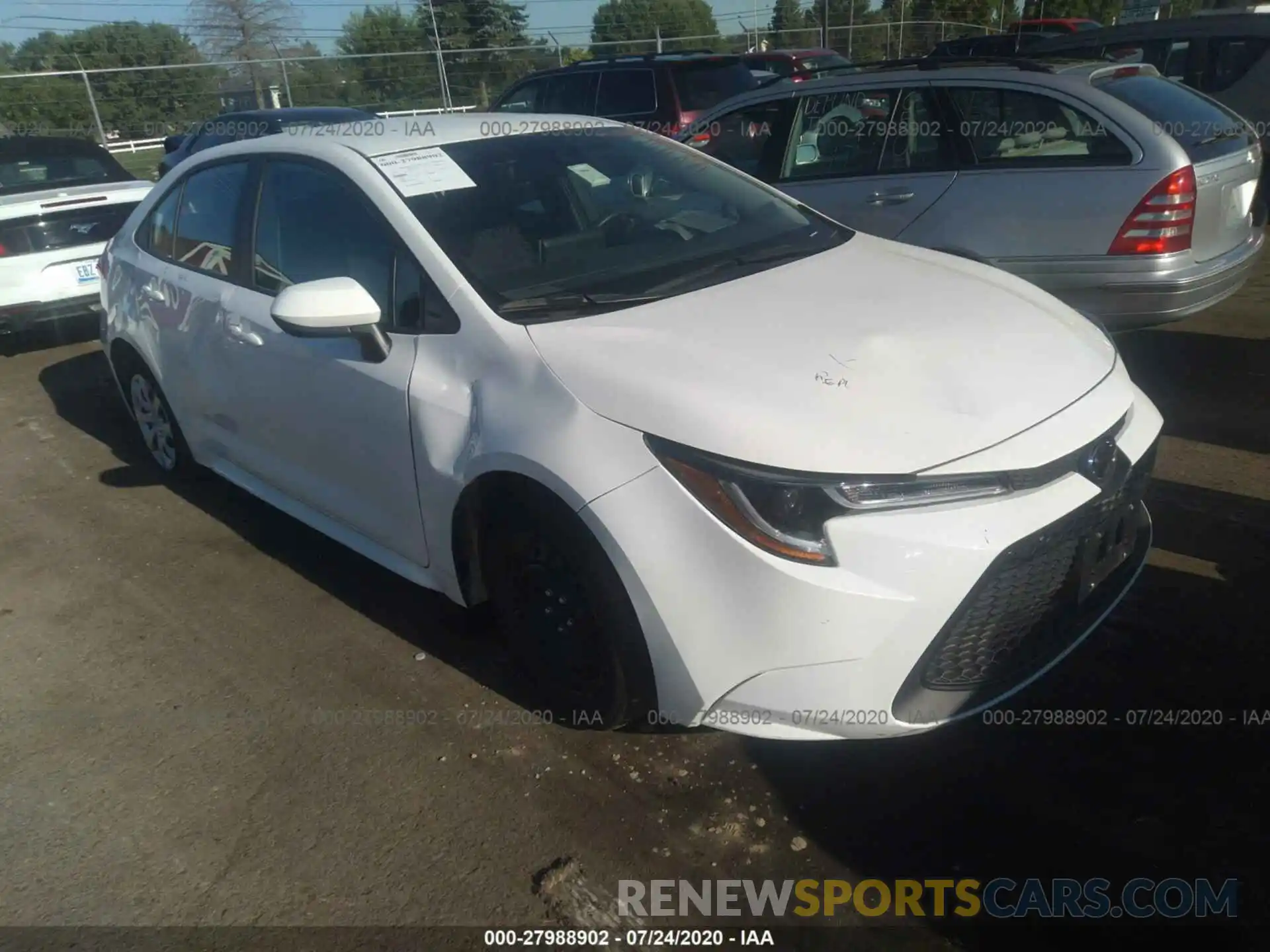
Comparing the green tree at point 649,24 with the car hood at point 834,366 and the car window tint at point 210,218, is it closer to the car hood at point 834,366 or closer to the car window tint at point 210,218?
the car window tint at point 210,218

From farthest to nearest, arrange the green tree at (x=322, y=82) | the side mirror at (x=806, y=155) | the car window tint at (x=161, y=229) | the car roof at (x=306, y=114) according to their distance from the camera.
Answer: the green tree at (x=322, y=82)
the car roof at (x=306, y=114)
the side mirror at (x=806, y=155)
the car window tint at (x=161, y=229)

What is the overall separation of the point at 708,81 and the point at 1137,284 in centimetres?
737

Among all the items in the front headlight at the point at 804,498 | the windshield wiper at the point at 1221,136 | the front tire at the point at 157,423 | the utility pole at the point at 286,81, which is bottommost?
the front tire at the point at 157,423

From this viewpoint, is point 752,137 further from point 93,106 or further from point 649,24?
Result: point 649,24

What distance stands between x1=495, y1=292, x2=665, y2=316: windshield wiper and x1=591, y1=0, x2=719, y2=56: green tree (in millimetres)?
23349

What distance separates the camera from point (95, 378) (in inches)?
275

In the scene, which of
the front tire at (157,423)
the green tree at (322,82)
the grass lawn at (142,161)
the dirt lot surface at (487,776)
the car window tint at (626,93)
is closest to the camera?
the dirt lot surface at (487,776)

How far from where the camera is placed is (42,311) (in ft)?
23.1

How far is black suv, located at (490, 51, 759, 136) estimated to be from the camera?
1077 cm

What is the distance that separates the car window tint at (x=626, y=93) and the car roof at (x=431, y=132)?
734cm

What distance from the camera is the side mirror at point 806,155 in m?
5.81

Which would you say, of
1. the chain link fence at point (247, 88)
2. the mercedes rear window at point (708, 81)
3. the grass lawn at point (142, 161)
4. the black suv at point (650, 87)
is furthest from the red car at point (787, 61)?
the grass lawn at point (142, 161)

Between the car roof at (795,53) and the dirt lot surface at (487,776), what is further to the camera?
the car roof at (795,53)

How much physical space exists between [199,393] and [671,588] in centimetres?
265
